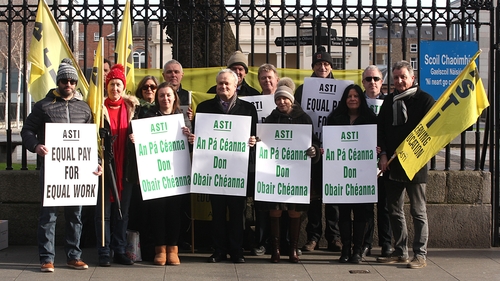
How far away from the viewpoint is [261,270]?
7477 mm

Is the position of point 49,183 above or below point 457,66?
below

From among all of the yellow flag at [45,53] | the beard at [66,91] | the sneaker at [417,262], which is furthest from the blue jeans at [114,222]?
the sneaker at [417,262]

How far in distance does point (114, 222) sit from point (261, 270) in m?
1.68

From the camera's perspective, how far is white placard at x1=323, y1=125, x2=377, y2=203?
7695 millimetres

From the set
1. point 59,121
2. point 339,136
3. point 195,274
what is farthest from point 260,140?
point 59,121

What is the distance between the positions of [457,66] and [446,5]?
2.63 ft

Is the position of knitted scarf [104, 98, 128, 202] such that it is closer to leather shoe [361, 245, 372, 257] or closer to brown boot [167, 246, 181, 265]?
brown boot [167, 246, 181, 265]

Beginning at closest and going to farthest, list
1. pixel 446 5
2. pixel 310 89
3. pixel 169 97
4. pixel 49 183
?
pixel 49 183 → pixel 169 97 → pixel 310 89 → pixel 446 5

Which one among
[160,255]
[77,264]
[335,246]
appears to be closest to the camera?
[77,264]

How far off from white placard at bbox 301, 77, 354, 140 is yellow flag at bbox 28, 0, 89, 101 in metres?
2.64

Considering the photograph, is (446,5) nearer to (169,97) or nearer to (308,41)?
(308,41)

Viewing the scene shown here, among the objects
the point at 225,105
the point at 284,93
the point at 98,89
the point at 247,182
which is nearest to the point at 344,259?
the point at 247,182

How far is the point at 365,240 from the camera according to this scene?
828 cm

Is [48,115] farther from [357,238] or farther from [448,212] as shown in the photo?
[448,212]
